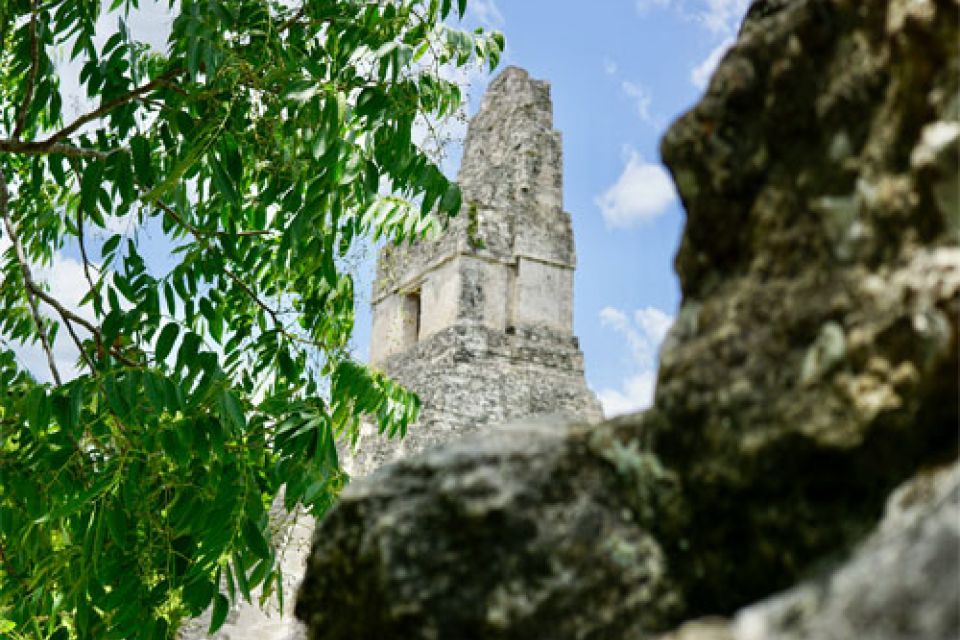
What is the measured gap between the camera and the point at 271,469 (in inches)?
118

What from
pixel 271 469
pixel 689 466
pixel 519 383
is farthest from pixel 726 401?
pixel 519 383

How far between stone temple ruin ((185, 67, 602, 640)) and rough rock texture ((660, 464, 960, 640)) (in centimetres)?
912

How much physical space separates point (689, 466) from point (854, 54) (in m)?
0.41

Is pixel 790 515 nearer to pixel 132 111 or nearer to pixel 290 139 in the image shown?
pixel 290 139

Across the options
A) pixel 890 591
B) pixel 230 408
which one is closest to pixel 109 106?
pixel 230 408

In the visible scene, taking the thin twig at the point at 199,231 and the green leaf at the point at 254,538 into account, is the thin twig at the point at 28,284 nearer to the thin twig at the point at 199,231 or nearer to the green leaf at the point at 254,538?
the thin twig at the point at 199,231

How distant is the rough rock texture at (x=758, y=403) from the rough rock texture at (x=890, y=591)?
1cm

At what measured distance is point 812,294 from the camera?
0.89m

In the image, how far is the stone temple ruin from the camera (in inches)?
407

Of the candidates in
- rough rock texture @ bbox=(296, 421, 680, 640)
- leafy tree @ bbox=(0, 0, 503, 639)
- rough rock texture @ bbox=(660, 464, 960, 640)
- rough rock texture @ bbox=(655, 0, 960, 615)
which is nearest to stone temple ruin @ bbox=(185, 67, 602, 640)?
leafy tree @ bbox=(0, 0, 503, 639)

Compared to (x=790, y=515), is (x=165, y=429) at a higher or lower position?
higher

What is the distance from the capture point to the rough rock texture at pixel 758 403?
829 millimetres

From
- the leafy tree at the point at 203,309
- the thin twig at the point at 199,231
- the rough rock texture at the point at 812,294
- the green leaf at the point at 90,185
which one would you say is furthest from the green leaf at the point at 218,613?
the rough rock texture at the point at 812,294

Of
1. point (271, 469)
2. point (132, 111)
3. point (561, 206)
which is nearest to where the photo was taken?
point (271, 469)
